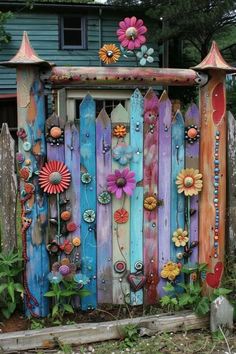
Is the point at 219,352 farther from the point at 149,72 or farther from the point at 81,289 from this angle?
the point at 149,72

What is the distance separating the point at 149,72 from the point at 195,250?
1.33 m

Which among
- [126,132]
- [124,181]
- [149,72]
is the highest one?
[149,72]

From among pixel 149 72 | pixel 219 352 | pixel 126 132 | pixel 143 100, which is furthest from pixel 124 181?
pixel 219 352

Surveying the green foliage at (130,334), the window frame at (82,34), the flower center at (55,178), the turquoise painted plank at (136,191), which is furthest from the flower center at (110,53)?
the window frame at (82,34)

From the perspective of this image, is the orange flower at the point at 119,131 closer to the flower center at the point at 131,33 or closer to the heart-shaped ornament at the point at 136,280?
the flower center at the point at 131,33

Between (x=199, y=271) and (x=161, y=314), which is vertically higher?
(x=199, y=271)

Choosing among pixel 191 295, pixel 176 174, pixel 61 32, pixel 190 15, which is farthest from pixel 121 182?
pixel 61 32

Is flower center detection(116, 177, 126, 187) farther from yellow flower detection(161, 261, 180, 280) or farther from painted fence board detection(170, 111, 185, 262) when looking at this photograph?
yellow flower detection(161, 261, 180, 280)

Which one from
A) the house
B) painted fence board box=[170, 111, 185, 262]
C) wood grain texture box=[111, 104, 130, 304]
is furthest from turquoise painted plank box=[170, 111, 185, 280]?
the house

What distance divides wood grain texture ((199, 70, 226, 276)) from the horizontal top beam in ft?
0.42

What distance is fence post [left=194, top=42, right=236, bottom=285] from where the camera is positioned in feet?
10.9

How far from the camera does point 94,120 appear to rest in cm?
325

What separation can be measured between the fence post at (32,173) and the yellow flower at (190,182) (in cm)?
96

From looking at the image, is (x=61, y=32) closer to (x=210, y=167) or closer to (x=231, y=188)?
(x=231, y=188)
